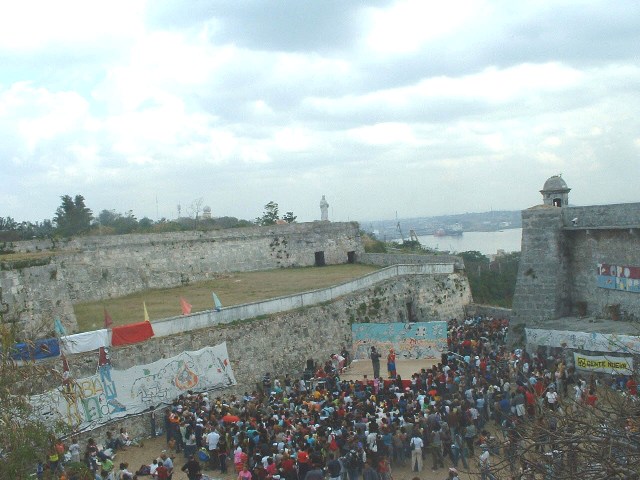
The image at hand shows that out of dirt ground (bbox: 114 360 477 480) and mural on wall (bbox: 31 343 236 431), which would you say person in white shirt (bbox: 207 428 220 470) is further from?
mural on wall (bbox: 31 343 236 431)

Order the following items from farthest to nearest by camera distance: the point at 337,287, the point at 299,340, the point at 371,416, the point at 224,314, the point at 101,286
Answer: the point at 101,286
the point at 337,287
the point at 299,340
the point at 224,314
the point at 371,416

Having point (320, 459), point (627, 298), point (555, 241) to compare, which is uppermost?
point (555, 241)

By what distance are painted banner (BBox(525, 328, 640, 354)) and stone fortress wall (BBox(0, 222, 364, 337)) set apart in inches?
578

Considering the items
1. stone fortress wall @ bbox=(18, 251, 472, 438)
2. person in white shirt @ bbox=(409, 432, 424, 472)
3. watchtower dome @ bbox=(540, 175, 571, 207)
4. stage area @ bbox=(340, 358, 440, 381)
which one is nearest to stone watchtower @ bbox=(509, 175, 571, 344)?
watchtower dome @ bbox=(540, 175, 571, 207)

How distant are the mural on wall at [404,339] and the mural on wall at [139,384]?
6.09 m

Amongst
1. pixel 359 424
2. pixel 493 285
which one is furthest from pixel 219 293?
pixel 493 285

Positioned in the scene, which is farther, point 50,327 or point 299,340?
point 299,340

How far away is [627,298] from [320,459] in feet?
44.7

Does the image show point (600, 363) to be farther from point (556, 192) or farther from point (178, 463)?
point (178, 463)

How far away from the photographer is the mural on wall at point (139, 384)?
1451cm

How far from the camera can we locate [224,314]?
1894 cm

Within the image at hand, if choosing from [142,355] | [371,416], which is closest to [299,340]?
[142,355]

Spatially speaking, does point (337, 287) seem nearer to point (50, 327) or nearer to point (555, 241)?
point (555, 241)

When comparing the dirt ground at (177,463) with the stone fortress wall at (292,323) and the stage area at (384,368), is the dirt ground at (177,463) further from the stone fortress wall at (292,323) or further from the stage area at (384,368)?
the stage area at (384,368)
